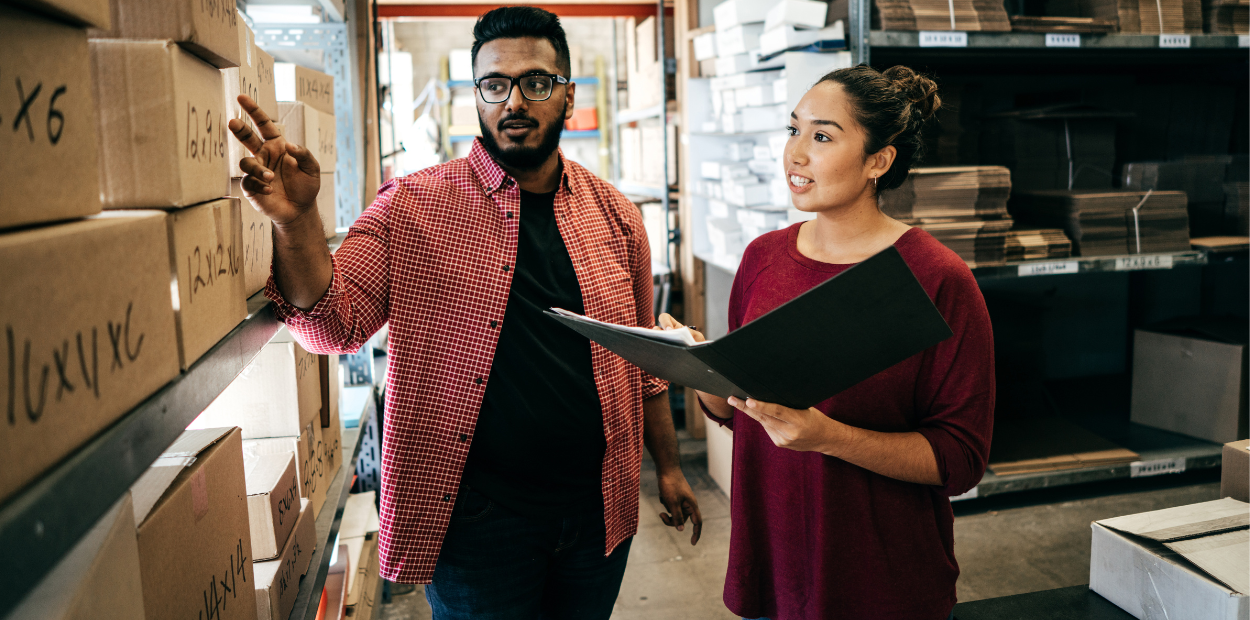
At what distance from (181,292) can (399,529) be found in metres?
0.74

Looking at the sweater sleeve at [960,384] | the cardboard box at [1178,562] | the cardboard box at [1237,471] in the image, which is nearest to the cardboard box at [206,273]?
the sweater sleeve at [960,384]

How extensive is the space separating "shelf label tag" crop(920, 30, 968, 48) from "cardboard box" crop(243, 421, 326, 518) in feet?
7.63

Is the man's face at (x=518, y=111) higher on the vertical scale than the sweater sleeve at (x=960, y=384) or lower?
higher

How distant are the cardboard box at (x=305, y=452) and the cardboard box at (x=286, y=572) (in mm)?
73

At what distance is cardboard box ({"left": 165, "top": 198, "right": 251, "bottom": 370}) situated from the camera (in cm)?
73

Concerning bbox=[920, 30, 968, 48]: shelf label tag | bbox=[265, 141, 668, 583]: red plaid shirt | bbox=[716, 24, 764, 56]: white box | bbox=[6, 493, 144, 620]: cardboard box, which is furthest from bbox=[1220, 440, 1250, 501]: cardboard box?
bbox=[716, 24, 764, 56]: white box

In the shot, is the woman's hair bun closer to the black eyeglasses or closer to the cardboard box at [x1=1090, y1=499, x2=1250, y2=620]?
the black eyeglasses

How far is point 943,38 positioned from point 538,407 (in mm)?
2136

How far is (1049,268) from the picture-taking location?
2.87 m

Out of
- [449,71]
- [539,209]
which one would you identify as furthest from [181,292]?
[449,71]

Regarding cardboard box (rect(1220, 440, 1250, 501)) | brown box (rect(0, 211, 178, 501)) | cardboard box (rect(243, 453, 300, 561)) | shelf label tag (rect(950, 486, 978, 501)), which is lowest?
shelf label tag (rect(950, 486, 978, 501))

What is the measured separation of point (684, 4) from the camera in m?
3.88

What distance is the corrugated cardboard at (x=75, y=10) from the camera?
1.56 ft

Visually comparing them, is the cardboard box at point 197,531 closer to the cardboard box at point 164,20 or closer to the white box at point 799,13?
the cardboard box at point 164,20
